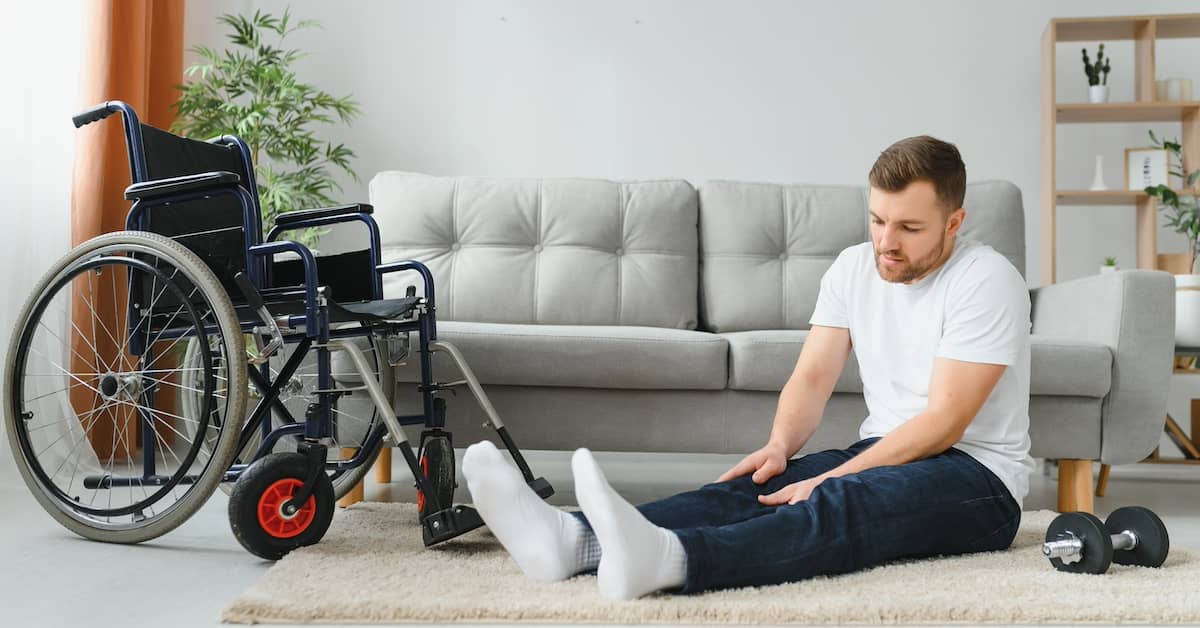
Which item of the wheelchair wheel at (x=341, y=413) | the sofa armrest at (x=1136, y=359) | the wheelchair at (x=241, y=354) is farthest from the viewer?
the sofa armrest at (x=1136, y=359)

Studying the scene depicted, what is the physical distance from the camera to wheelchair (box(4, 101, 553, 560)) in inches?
61.0

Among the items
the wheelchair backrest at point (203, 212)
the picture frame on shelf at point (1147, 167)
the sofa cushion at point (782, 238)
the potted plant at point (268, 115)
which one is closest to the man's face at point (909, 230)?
the wheelchair backrest at point (203, 212)

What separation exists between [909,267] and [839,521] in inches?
16.8

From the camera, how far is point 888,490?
1339mm

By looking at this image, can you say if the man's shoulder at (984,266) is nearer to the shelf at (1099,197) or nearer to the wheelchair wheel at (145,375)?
the wheelchair wheel at (145,375)

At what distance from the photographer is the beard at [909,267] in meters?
1.48

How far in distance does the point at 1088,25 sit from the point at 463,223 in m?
2.28

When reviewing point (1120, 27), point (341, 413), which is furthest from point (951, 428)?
point (1120, 27)

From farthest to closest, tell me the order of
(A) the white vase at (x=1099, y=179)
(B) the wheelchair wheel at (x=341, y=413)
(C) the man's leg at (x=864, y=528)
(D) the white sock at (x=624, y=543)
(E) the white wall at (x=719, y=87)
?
(E) the white wall at (x=719, y=87) → (A) the white vase at (x=1099, y=179) → (B) the wheelchair wheel at (x=341, y=413) → (C) the man's leg at (x=864, y=528) → (D) the white sock at (x=624, y=543)

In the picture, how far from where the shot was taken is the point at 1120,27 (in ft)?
11.1

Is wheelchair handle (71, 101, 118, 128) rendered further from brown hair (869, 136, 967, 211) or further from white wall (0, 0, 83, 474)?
brown hair (869, 136, 967, 211)

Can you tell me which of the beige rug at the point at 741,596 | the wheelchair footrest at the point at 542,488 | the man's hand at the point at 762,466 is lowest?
the beige rug at the point at 741,596

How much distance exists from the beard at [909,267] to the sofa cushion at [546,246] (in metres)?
1.23

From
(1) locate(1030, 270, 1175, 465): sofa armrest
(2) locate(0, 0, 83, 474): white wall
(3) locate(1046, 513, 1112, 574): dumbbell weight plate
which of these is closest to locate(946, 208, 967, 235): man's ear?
(3) locate(1046, 513, 1112, 574): dumbbell weight plate
